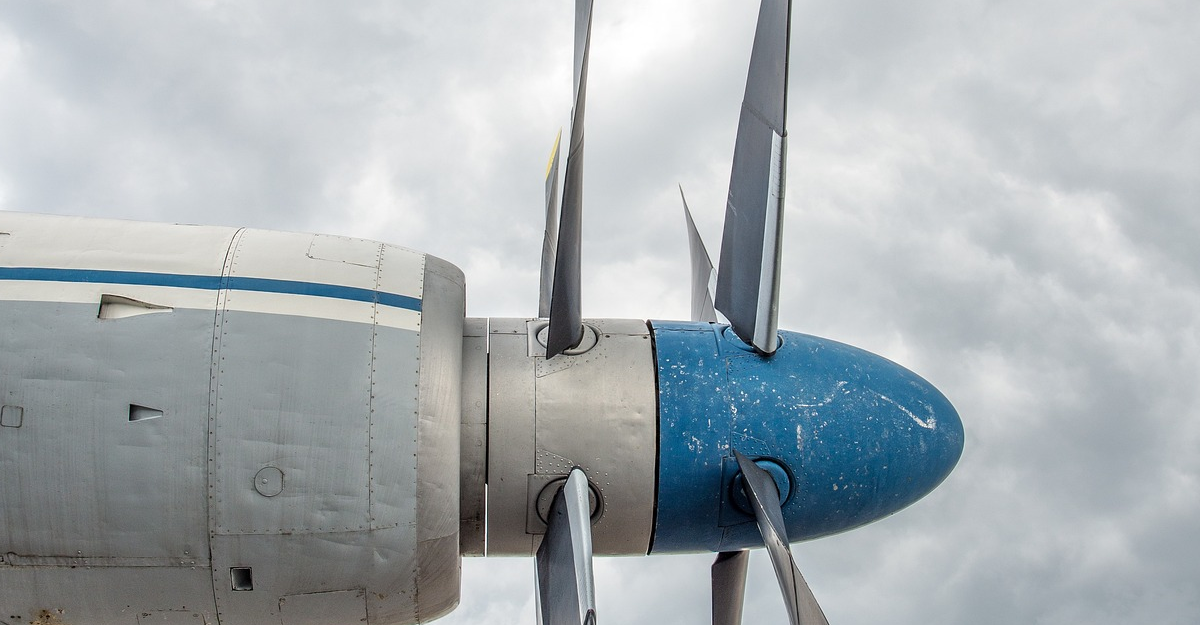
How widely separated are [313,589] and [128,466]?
164 centimetres

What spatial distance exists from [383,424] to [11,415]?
2593 mm

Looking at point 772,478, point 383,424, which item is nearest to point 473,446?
point 383,424

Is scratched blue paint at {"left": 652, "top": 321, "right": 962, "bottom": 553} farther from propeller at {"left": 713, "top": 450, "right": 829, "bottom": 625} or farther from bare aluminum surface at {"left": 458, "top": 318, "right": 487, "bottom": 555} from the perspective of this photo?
bare aluminum surface at {"left": 458, "top": 318, "right": 487, "bottom": 555}

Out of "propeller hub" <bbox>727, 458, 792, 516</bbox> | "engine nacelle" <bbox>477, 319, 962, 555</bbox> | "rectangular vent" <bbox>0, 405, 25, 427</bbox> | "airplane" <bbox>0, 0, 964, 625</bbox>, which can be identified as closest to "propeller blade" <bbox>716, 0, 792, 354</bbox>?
"airplane" <bbox>0, 0, 964, 625</bbox>

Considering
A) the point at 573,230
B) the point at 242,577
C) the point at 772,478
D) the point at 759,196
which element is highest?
the point at 759,196

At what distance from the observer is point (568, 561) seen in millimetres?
7738

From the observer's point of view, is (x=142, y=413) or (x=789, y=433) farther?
(x=789, y=433)

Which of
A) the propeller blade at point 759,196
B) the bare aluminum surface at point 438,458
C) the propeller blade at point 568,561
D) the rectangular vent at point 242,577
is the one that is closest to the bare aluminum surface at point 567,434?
the propeller blade at point 568,561

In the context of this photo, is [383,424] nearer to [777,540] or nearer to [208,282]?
[208,282]

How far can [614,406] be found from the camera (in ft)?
27.7

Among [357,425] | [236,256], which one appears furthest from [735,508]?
[236,256]

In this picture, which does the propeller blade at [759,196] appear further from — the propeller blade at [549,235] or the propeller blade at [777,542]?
the propeller blade at [549,235]

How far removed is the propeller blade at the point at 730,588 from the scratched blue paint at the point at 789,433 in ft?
3.27

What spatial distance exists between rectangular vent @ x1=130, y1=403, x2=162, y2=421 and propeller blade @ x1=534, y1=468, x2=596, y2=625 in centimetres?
313
